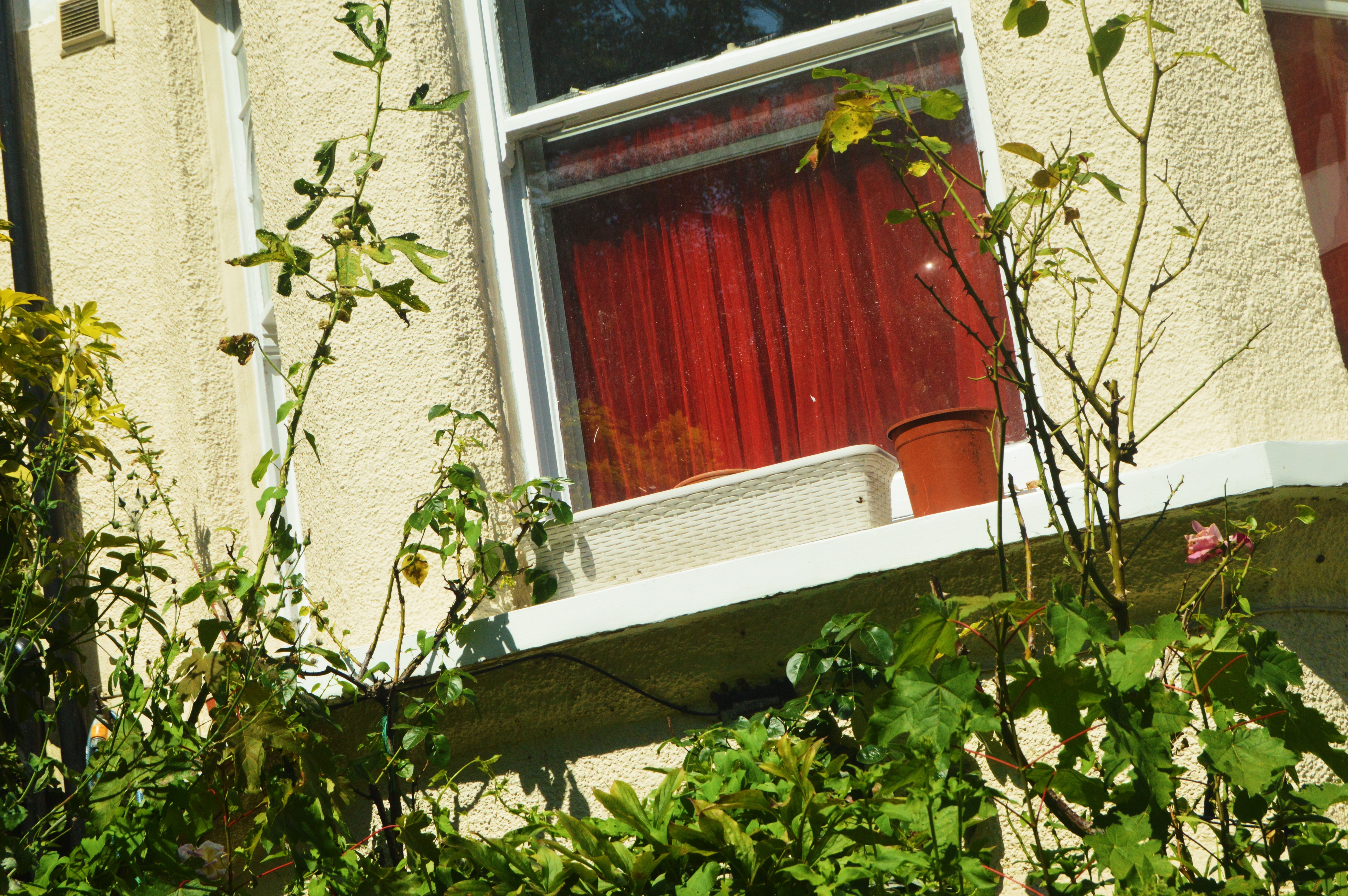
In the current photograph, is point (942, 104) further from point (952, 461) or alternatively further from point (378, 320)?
point (378, 320)

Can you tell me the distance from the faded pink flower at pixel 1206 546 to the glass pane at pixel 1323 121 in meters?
1.07

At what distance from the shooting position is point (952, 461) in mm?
2316

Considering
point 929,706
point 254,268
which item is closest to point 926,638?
point 929,706

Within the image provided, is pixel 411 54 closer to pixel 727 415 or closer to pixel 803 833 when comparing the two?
pixel 727 415

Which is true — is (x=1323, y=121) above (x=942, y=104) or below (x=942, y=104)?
above

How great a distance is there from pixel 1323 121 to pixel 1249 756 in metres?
1.93

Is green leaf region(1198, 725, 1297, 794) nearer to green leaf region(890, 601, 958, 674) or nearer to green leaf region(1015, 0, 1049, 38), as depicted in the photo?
green leaf region(890, 601, 958, 674)

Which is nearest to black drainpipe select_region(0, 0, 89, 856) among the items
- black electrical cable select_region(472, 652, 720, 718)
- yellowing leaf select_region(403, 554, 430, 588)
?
yellowing leaf select_region(403, 554, 430, 588)

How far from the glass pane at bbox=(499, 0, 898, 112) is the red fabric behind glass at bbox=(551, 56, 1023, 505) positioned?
0.69 ft

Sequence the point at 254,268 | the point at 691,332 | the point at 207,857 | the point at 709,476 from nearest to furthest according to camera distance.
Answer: the point at 207,857
the point at 709,476
the point at 691,332
the point at 254,268

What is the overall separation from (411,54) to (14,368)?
3.81 feet

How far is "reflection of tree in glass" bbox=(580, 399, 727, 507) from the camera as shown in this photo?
2674mm

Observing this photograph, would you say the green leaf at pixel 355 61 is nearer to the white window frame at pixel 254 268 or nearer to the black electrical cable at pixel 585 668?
the black electrical cable at pixel 585 668

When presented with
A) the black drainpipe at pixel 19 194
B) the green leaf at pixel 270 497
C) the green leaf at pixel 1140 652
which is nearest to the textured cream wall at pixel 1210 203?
the green leaf at pixel 1140 652
